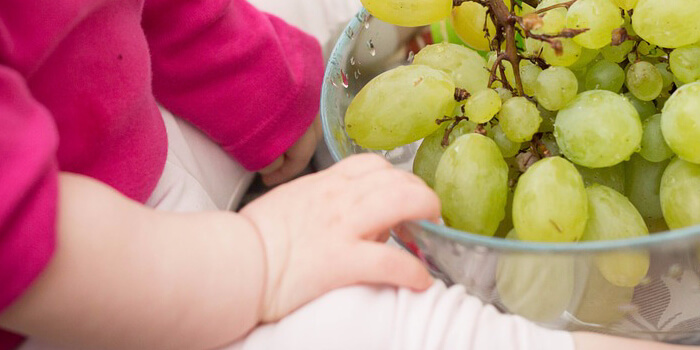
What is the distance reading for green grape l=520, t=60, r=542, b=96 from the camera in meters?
0.50


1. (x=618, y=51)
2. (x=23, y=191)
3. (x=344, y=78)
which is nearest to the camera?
(x=23, y=191)

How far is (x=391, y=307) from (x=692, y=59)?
25 centimetres

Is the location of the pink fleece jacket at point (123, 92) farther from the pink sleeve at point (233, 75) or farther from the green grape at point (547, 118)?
the green grape at point (547, 118)

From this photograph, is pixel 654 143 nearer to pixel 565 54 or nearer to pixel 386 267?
pixel 565 54

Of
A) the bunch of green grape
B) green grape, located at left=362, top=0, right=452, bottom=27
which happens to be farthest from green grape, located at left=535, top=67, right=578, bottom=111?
green grape, located at left=362, top=0, right=452, bottom=27

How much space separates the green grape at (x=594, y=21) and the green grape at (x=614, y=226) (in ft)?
0.32

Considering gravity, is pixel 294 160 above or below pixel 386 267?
below

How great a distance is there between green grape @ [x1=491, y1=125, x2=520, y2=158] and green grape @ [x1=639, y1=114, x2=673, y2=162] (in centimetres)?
8

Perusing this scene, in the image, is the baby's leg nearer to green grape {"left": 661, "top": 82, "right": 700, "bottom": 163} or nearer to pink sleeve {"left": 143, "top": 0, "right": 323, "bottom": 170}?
green grape {"left": 661, "top": 82, "right": 700, "bottom": 163}

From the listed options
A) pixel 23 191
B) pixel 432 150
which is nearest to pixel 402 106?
pixel 432 150

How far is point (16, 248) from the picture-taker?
39cm

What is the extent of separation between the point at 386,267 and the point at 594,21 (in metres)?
0.21

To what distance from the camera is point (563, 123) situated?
0.46 m

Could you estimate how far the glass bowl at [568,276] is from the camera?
397 mm
